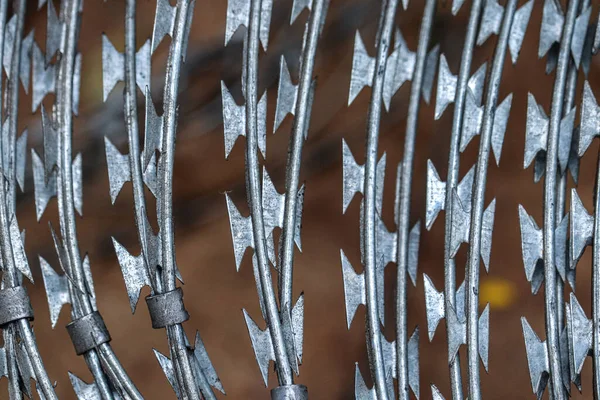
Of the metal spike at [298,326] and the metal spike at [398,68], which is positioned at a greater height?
the metal spike at [398,68]

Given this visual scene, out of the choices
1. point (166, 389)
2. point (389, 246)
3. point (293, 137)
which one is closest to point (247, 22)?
point (293, 137)

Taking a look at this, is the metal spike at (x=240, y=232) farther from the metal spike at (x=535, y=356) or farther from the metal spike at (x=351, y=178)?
the metal spike at (x=535, y=356)

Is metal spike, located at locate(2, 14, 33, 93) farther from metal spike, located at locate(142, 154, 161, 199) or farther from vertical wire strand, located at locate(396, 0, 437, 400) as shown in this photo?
vertical wire strand, located at locate(396, 0, 437, 400)

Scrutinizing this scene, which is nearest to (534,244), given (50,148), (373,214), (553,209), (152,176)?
(553,209)

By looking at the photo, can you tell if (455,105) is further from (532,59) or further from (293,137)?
(532,59)

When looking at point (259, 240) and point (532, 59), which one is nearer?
point (259, 240)

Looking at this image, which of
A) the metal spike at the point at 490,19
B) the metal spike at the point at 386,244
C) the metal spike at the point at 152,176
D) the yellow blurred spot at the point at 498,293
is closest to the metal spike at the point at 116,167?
the metal spike at the point at 152,176

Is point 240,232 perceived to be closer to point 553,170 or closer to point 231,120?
point 231,120
